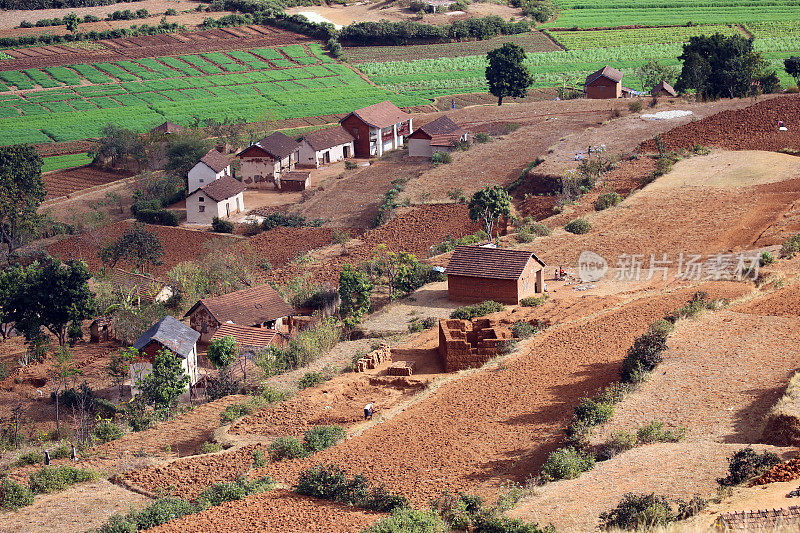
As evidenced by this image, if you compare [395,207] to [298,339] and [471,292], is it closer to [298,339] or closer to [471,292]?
[471,292]

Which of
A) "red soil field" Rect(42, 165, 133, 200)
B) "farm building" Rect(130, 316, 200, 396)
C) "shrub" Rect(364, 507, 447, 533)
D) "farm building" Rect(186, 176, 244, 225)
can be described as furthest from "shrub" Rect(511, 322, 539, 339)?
"red soil field" Rect(42, 165, 133, 200)

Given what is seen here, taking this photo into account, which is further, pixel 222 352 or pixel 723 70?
pixel 723 70

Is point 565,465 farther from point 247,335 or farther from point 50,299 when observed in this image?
→ point 50,299

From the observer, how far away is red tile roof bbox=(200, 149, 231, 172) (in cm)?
6200

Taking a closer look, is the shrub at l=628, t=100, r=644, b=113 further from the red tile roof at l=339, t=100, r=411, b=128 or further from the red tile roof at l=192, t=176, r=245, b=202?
the red tile roof at l=192, t=176, r=245, b=202

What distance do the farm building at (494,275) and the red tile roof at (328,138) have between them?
34.1 meters

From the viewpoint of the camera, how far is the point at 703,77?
227 ft

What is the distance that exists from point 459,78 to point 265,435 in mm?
75351

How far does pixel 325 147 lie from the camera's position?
69062 mm

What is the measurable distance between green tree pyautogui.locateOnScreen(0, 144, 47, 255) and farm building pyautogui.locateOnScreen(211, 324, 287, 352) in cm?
2582

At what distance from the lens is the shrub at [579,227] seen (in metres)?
42.7

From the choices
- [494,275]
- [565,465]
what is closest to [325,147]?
[494,275]

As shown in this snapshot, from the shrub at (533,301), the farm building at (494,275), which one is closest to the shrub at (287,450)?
the shrub at (533,301)

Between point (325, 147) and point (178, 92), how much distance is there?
3050cm
